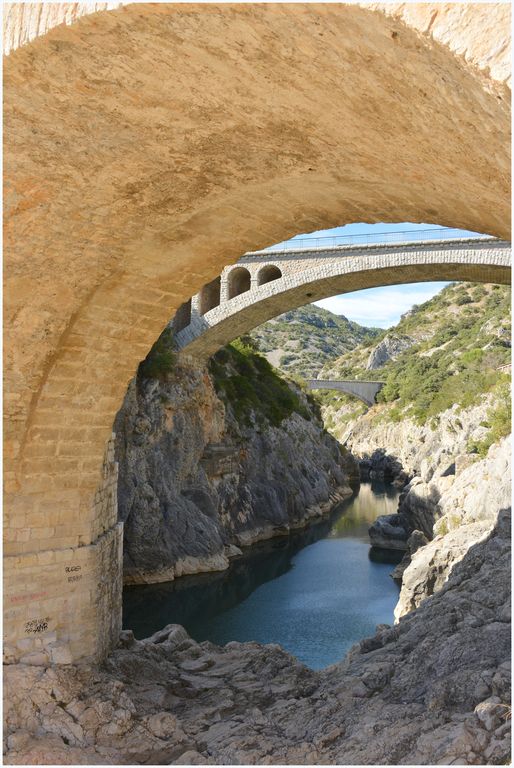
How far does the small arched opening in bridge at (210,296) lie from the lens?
20.7 meters

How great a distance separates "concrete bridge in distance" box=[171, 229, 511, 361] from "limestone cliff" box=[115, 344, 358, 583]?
1765 millimetres

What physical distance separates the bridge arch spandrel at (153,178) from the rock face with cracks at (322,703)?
574 millimetres

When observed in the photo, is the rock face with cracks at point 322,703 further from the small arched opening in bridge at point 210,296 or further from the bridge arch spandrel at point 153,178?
the small arched opening in bridge at point 210,296

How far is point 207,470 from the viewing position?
17969 millimetres

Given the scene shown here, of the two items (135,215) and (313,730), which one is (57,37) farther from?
(313,730)

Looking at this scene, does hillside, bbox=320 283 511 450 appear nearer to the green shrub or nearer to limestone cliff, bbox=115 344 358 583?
limestone cliff, bbox=115 344 358 583

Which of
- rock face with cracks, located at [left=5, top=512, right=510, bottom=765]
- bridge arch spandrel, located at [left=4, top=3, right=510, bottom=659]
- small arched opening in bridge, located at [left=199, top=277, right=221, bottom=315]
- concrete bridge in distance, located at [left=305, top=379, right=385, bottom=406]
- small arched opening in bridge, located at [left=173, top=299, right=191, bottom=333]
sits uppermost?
small arched opening in bridge, located at [left=199, top=277, right=221, bottom=315]

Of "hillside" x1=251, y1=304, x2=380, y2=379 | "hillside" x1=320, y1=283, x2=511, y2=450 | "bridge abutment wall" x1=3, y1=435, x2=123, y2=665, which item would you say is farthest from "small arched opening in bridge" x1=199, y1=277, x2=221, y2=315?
"hillside" x1=251, y1=304, x2=380, y2=379

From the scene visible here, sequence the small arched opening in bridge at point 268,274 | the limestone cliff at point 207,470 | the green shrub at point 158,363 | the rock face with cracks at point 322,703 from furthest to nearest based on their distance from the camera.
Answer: the small arched opening in bridge at point 268,274, the green shrub at point 158,363, the limestone cliff at point 207,470, the rock face with cracks at point 322,703

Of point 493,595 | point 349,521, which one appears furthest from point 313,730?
point 349,521

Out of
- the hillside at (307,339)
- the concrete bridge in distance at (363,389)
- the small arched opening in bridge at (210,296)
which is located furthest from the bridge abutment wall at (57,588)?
the hillside at (307,339)

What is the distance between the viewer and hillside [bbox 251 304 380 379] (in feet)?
263

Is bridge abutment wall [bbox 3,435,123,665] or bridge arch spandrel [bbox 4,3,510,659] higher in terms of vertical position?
bridge arch spandrel [bbox 4,3,510,659]

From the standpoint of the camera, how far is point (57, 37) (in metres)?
2.46
